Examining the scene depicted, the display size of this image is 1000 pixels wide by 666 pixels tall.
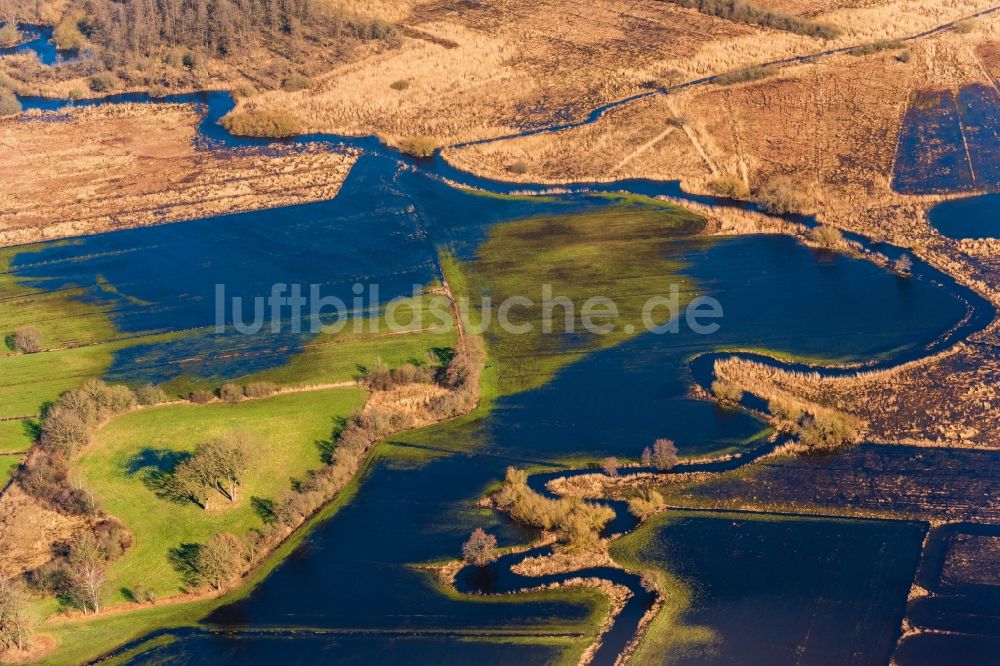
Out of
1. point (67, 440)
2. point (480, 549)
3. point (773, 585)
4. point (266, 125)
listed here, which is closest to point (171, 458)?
point (67, 440)

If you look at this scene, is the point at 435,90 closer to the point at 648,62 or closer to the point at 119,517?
the point at 648,62

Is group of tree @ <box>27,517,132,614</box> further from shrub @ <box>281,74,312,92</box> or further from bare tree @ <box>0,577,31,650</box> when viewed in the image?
shrub @ <box>281,74,312,92</box>

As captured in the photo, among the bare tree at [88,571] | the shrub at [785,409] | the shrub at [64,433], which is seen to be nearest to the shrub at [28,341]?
the shrub at [64,433]

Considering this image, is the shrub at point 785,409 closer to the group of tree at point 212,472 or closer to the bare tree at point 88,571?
the group of tree at point 212,472

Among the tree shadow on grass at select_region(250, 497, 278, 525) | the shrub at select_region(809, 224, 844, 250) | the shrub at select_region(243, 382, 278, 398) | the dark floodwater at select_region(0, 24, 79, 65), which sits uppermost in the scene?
the dark floodwater at select_region(0, 24, 79, 65)

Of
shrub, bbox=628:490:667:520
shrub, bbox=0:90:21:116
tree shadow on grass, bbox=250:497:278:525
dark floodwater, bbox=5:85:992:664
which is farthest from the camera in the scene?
shrub, bbox=0:90:21:116

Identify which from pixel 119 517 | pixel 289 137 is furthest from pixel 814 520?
pixel 289 137

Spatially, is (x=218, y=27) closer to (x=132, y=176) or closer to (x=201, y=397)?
(x=132, y=176)

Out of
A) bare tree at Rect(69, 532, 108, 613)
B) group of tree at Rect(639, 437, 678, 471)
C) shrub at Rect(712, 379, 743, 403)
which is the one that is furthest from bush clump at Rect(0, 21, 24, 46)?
group of tree at Rect(639, 437, 678, 471)
